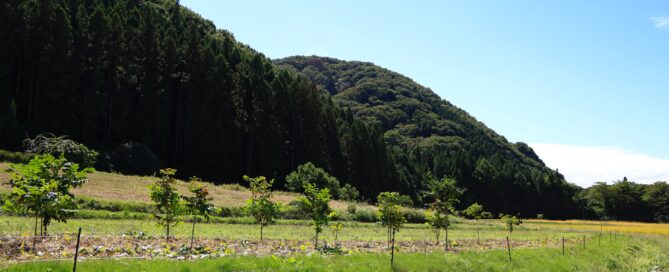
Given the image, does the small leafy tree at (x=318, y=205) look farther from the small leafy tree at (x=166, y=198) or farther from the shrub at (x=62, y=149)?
the shrub at (x=62, y=149)

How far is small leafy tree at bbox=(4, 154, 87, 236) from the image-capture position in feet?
44.0

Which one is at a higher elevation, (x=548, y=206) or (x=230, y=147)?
(x=230, y=147)

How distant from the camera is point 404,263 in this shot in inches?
690

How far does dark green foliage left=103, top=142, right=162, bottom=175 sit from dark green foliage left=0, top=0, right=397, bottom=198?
13 cm

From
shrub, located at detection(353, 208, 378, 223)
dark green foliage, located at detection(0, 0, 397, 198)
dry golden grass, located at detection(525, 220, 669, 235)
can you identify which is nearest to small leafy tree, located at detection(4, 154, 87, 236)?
shrub, located at detection(353, 208, 378, 223)

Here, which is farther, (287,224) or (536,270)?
(287,224)

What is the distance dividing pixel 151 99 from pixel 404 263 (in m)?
54.9

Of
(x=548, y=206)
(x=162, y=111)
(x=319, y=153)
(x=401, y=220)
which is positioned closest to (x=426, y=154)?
(x=548, y=206)

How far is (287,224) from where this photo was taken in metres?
37.1

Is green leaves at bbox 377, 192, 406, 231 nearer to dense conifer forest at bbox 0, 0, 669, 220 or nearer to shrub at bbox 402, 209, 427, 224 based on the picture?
dense conifer forest at bbox 0, 0, 669, 220

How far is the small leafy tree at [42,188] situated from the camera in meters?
13.4

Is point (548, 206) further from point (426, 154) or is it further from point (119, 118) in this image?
point (119, 118)

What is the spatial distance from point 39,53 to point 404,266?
181 ft

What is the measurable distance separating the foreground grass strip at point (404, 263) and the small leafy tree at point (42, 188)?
3.17 meters
